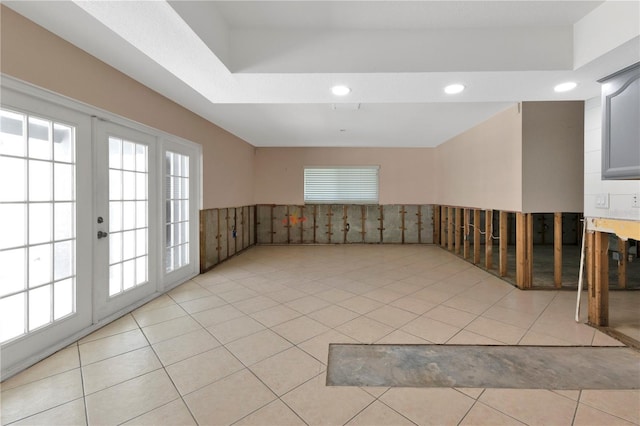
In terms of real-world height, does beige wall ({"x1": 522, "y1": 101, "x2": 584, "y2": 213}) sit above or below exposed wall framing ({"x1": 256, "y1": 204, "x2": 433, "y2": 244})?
above

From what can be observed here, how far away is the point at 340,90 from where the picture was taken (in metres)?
2.55

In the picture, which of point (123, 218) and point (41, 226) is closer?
point (41, 226)

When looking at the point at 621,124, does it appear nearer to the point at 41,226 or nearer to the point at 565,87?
the point at 565,87

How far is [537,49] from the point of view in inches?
82.0

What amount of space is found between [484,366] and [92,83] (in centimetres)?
390

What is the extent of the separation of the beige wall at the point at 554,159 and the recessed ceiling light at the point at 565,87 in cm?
70

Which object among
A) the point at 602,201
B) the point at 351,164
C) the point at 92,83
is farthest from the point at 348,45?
the point at 351,164

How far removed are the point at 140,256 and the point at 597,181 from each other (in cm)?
538

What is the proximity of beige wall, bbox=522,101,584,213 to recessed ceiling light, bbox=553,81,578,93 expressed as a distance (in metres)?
0.70

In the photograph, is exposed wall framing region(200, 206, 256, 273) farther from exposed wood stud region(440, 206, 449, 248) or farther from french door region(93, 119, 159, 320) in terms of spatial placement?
exposed wood stud region(440, 206, 449, 248)

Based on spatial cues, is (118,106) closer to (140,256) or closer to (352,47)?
(140,256)

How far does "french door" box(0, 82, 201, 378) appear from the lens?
174cm

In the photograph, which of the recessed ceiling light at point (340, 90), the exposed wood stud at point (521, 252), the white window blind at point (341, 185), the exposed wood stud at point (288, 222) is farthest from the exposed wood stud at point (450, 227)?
the recessed ceiling light at point (340, 90)

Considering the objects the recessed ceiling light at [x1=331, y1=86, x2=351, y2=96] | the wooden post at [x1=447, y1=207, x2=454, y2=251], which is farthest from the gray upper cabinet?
the wooden post at [x1=447, y1=207, x2=454, y2=251]
